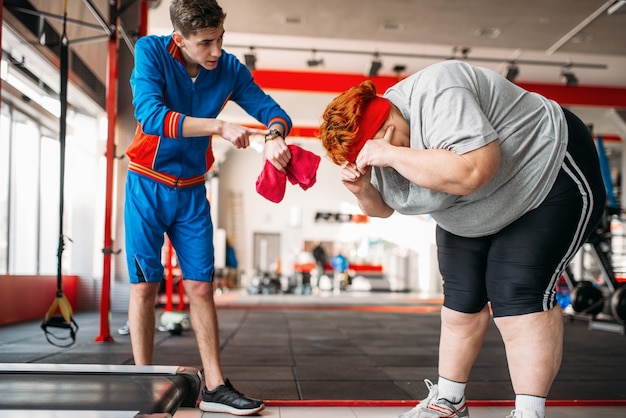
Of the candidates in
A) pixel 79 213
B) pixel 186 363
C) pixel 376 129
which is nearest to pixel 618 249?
pixel 79 213

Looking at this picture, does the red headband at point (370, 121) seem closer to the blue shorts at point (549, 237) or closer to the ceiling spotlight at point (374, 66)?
the blue shorts at point (549, 237)

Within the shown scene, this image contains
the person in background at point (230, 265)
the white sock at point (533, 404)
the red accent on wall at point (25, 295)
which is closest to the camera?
the white sock at point (533, 404)

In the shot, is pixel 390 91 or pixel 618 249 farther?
pixel 618 249

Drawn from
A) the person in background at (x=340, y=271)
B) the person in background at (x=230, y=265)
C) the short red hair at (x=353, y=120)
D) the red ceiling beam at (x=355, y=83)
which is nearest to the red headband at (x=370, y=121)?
the short red hair at (x=353, y=120)

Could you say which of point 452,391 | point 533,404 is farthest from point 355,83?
point 533,404

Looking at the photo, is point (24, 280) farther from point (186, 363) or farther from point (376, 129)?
point (376, 129)

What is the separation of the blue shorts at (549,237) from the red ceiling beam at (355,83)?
8.67 metres

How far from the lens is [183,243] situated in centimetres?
206

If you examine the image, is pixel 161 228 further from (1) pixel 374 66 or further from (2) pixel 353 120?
(1) pixel 374 66

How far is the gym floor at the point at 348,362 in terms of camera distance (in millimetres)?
2076

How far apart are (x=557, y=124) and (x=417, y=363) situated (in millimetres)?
2020

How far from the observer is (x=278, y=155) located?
5.87 feet

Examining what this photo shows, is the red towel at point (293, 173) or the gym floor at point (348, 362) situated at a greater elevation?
the red towel at point (293, 173)

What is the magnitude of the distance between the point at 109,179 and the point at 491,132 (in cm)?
301
